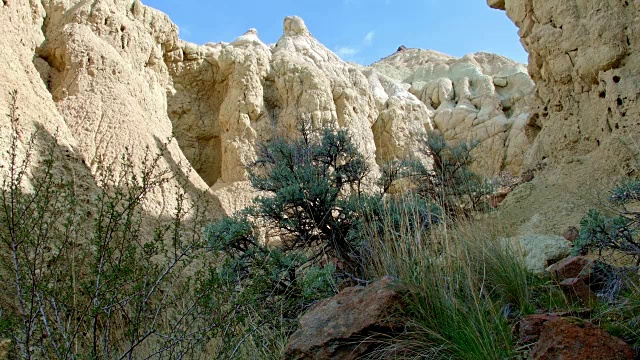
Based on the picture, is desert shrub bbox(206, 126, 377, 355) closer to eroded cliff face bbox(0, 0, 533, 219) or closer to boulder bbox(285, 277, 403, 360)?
boulder bbox(285, 277, 403, 360)

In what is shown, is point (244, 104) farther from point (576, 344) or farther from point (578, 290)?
point (576, 344)

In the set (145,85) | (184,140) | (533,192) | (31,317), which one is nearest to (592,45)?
(533,192)

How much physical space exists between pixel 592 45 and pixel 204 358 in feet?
25.7

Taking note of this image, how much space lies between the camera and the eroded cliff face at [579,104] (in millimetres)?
6946

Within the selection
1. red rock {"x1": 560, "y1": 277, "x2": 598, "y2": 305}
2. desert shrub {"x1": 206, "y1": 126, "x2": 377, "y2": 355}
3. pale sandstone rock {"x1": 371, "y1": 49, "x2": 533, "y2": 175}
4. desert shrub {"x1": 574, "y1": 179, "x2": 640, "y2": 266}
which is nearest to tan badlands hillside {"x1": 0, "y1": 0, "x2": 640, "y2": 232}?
pale sandstone rock {"x1": 371, "y1": 49, "x2": 533, "y2": 175}

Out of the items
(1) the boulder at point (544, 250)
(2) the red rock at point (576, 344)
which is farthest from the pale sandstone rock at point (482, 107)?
(2) the red rock at point (576, 344)

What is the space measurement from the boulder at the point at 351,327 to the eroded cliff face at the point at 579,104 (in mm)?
4712

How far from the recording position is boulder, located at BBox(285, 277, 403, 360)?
2.45m

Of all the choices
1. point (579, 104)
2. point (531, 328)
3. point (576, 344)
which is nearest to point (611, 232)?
point (531, 328)

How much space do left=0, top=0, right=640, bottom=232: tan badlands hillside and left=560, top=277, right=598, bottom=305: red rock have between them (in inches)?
100

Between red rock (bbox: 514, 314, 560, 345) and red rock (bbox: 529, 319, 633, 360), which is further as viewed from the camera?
red rock (bbox: 514, 314, 560, 345)

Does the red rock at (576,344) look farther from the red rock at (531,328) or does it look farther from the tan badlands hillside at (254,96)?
the tan badlands hillside at (254,96)

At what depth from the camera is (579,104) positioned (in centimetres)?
840

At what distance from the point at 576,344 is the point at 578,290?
89 cm
